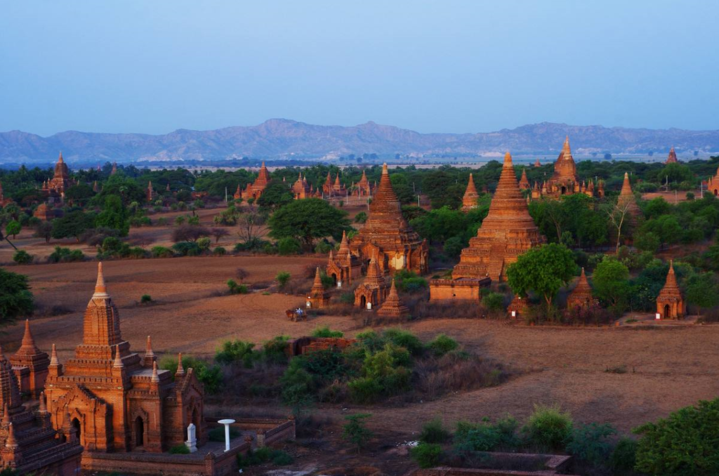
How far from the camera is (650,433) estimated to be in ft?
56.9

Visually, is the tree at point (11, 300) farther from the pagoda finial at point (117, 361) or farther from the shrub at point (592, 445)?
the shrub at point (592, 445)

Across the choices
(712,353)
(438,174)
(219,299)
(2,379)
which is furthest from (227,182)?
(2,379)

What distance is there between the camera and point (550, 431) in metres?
19.5

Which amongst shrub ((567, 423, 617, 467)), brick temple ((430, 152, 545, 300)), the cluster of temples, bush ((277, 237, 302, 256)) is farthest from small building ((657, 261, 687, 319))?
the cluster of temples

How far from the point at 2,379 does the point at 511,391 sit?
12.1m

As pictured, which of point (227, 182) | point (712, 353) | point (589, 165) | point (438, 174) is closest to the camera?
point (712, 353)

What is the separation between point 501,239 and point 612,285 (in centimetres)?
812

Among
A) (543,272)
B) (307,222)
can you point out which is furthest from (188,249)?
(543,272)

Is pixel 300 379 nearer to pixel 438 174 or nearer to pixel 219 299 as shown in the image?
pixel 219 299

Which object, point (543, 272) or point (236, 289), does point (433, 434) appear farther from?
point (236, 289)

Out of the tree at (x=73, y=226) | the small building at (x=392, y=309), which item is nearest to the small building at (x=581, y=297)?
the small building at (x=392, y=309)

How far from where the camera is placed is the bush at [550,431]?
63.8ft

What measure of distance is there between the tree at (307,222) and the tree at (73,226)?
617 inches

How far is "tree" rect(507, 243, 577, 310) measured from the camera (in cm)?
3409
